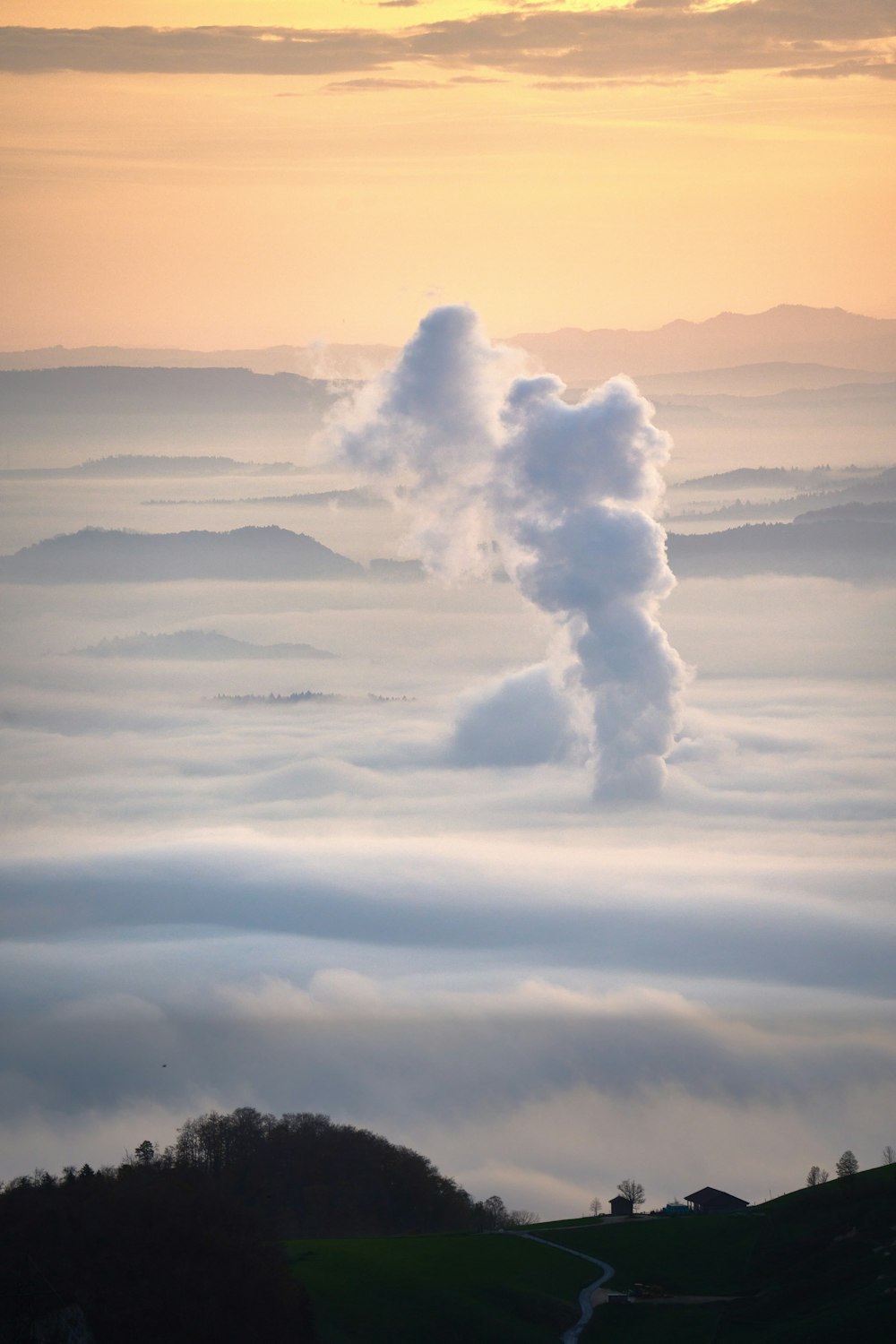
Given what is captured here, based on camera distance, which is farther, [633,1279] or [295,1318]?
[633,1279]

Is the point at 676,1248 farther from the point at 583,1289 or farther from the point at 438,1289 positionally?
the point at 438,1289

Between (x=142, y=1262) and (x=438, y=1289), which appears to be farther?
(x=438, y=1289)

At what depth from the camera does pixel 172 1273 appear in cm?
6656

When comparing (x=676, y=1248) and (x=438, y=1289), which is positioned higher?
(x=676, y=1248)

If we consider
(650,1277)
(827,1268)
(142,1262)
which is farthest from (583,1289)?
(142,1262)

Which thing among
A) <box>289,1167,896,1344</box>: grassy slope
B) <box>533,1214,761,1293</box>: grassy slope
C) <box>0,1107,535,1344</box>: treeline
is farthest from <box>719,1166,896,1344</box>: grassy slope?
<box>0,1107,535,1344</box>: treeline

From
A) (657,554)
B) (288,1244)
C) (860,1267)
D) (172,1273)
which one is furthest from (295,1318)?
(657,554)

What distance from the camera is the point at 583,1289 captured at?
79.0 meters

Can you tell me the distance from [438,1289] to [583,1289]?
6679 mm

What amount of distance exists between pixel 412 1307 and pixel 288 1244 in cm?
1067

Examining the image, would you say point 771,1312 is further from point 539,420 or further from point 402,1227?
point 539,420

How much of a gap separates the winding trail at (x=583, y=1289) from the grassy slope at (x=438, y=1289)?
34 centimetres

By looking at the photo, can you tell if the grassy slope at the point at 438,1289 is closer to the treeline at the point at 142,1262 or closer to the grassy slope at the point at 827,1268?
the treeline at the point at 142,1262

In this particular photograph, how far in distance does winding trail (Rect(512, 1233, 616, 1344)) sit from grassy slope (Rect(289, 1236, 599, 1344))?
34cm
